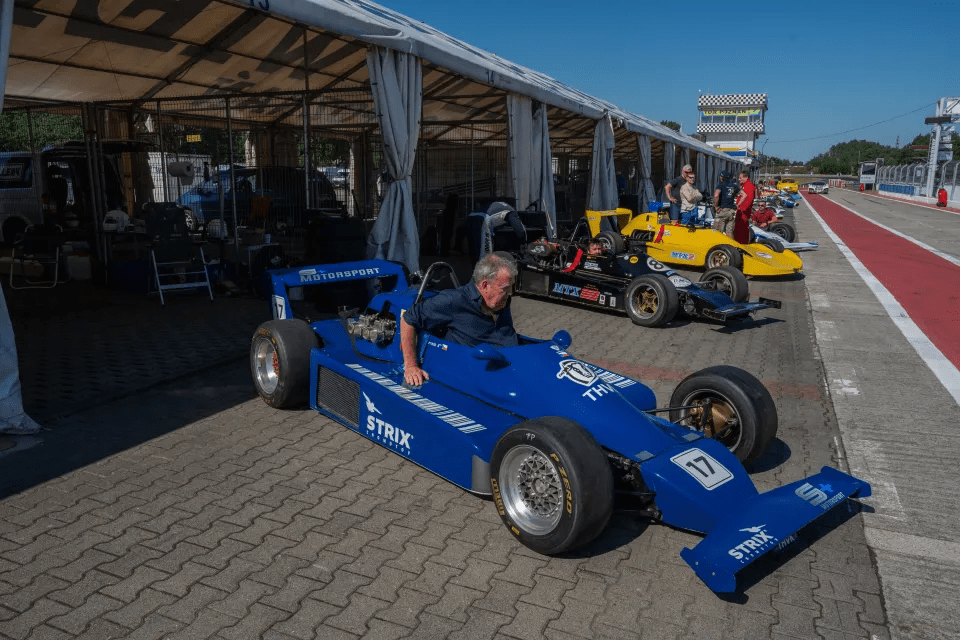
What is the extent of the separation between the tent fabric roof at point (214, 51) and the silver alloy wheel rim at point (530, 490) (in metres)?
5.01

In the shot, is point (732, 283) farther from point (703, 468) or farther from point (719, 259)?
point (703, 468)

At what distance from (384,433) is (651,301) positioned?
5256 millimetres

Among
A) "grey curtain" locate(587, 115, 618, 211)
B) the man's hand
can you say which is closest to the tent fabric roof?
"grey curtain" locate(587, 115, 618, 211)

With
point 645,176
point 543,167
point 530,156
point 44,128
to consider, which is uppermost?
point 44,128

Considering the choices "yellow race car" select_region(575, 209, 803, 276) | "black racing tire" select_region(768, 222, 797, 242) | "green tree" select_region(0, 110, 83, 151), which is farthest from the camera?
"black racing tire" select_region(768, 222, 797, 242)

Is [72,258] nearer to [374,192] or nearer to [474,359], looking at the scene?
[374,192]

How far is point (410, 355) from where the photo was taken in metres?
4.42

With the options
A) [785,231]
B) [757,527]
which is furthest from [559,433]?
[785,231]

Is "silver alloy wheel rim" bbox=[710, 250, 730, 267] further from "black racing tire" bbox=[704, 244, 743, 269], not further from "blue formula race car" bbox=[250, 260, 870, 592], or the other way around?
"blue formula race car" bbox=[250, 260, 870, 592]

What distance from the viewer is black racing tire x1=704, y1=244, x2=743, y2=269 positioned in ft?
39.0

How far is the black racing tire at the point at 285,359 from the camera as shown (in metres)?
5.11

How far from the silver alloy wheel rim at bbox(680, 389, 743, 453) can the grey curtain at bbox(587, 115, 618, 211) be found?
477 inches

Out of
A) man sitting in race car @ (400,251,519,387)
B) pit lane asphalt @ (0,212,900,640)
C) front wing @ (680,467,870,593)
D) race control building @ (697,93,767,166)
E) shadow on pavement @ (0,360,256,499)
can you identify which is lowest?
pit lane asphalt @ (0,212,900,640)

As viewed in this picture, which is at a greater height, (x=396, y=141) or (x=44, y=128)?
(x=44, y=128)
